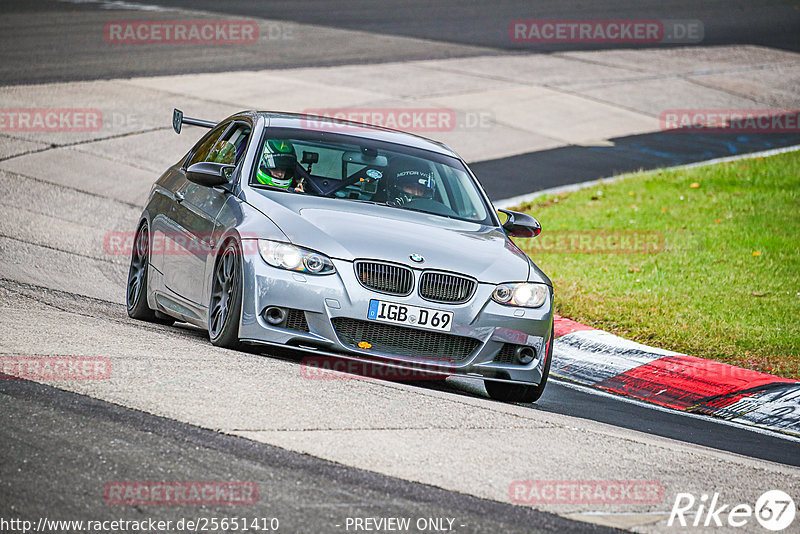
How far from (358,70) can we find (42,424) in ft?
63.9

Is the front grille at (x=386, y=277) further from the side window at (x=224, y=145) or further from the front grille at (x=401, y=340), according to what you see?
the side window at (x=224, y=145)

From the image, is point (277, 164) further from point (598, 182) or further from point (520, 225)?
point (598, 182)

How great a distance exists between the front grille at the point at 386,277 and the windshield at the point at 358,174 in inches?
41.6

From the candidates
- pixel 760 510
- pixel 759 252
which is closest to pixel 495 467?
pixel 760 510

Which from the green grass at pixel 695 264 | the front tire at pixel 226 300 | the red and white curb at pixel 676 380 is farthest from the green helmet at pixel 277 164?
the green grass at pixel 695 264

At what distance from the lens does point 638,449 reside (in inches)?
240

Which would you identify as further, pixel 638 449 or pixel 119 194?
pixel 119 194

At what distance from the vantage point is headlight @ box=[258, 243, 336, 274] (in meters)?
7.09

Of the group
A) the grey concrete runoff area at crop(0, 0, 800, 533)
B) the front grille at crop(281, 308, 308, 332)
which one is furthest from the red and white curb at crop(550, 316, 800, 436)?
the front grille at crop(281, 308, 308, 332)

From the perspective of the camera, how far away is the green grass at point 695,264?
9.89 meters

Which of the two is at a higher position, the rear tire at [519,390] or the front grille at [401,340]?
the front grille at [401,340]

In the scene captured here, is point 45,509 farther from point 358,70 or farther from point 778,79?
point 778,79

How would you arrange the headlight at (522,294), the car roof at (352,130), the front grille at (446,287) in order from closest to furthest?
the front grille at (446,287) < the headlight at (522,294) < the car roof at (352,130)

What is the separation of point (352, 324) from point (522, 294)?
1120mm
